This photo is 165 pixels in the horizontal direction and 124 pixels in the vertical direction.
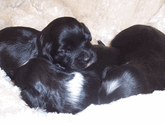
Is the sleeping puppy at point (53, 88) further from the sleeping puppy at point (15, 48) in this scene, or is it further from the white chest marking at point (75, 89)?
the sleeping puppy at point (15, 48)

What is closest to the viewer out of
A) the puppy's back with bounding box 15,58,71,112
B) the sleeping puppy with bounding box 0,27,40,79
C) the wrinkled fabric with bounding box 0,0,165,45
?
the puppy's back with bounding box 15,58,71,112

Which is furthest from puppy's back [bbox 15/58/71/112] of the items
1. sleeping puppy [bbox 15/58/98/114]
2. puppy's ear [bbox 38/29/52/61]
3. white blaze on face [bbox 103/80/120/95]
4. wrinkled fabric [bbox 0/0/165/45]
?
wrinkled fabric [bbox 0/0/165/45]

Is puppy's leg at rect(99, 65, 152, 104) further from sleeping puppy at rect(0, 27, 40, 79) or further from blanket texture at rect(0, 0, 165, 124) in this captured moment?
sleeping puppy at rect(0, 27, 40, 79)

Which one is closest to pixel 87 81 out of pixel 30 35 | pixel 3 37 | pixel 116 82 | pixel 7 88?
pixel 116 82

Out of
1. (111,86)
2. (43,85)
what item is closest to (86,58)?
(111,86)

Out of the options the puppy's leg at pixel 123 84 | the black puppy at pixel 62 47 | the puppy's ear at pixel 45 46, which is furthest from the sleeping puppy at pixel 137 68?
the puppy's ear at pixel 45 46

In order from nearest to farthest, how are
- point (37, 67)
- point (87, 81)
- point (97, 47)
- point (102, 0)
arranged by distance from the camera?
point (37, 67) < point (87, 81) < point (97, 47) < point (102, 0)

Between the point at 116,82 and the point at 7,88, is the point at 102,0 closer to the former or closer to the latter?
the point at 116,82
